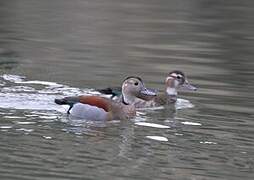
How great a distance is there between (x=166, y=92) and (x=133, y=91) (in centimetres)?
98

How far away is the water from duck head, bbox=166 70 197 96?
0.74 ft

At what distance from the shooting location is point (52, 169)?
11.3 meters

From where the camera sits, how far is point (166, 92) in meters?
18.2

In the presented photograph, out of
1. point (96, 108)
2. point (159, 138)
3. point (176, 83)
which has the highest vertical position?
point (176, 83)

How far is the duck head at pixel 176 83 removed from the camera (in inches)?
720

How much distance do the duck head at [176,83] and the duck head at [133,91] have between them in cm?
90

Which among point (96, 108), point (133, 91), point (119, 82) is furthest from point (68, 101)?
point (119, 82)

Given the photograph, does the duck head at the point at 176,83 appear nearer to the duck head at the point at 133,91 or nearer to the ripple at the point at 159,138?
the duck head at the point at 133,91

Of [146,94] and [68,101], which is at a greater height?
[146,94]

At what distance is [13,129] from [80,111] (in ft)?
5.90

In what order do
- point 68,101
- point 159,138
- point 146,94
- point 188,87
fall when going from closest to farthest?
1. point 159,138
2. point 68,101
3. point 146,94
4. point 188,87

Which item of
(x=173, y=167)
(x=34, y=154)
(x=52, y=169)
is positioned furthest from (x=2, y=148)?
(x=173, y=167)

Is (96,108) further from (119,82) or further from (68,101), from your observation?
(119,82)

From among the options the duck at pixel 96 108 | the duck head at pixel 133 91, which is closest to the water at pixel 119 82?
the duck at pixel 96 108
